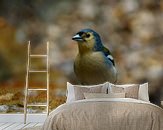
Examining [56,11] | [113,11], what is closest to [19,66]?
[56,11]

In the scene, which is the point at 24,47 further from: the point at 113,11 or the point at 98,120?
the point at 98,120

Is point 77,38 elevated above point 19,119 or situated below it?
above

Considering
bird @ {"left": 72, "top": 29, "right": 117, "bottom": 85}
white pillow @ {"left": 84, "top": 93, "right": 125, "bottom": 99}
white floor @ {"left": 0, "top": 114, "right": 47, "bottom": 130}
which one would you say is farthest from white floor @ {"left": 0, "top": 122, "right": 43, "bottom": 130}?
white pillow @ {"left": 84, "top": 93, "right": 125, "bottom": 99}

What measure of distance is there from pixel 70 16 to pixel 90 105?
9.18ft

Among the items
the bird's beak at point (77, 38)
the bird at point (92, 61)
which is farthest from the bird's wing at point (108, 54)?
the bird's beak at point (77, 38)

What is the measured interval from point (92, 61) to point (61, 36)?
0.73 metres

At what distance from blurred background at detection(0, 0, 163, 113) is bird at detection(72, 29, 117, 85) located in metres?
0.12

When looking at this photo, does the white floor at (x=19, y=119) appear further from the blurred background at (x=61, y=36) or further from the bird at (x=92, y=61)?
the bird at (x=92, y=61)

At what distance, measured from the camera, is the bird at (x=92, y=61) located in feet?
20.7

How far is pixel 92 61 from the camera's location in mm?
6293

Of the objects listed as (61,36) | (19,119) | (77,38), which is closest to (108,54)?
(77,38)

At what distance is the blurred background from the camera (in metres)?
6.48

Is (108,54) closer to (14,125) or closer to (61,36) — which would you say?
(61,36)

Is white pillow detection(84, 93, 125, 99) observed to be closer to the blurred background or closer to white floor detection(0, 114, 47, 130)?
the blurred background
